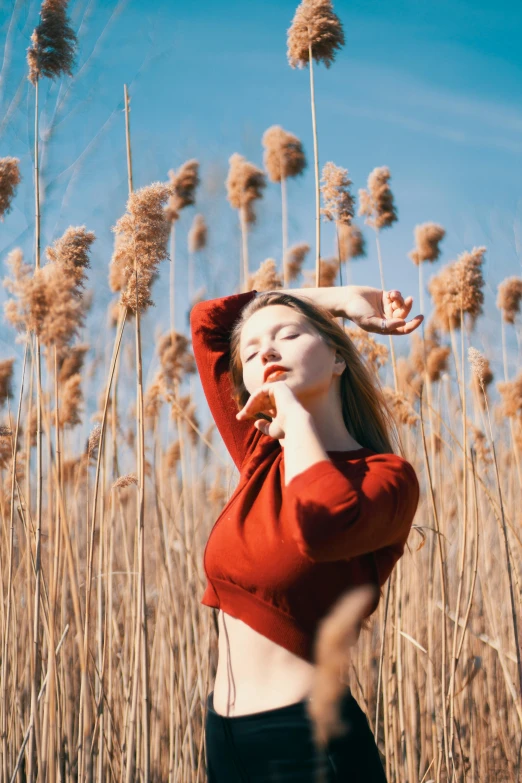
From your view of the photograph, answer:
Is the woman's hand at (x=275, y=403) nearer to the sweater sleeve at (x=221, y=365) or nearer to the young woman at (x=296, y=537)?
the young woman at (x=296, y=537)

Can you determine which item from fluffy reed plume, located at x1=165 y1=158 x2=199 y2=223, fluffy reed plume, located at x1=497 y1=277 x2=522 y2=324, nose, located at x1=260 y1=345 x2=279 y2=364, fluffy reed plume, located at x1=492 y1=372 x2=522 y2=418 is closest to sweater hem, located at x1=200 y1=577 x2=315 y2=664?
nose, located at x1=260 y1=345 x2=279 y2=364

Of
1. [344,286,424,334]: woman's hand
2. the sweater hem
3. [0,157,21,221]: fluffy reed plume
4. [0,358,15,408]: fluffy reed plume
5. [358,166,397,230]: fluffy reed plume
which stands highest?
[358,166,397,230]: fluffy reed plume

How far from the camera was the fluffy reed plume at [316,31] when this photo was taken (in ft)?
5.25

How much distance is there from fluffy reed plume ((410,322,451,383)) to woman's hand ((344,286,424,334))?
113cm

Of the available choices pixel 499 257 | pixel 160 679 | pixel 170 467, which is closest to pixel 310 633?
pixel 160 679

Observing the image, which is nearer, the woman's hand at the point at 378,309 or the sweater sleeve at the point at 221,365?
the woman's hand at the point at 378,309

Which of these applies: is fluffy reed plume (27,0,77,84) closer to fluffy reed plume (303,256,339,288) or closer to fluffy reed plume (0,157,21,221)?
fluffy reed plume (0,157,21,221)

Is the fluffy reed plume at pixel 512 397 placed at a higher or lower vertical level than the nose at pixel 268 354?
higher

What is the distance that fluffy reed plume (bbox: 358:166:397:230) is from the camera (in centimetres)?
200

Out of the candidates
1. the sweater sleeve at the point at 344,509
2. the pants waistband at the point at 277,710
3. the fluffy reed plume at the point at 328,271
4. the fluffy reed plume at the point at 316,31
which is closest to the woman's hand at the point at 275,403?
the sweater sleeve at the point at 344,509

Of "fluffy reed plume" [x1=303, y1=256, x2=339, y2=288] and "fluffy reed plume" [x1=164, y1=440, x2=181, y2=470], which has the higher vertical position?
"fluffy reed plume" [x1=303, y1=256, x2=339, y2=288]

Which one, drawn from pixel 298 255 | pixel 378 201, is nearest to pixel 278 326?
pixel 378 201

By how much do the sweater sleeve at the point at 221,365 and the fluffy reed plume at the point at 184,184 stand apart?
0.94m

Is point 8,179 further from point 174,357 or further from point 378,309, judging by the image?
point 174,357
